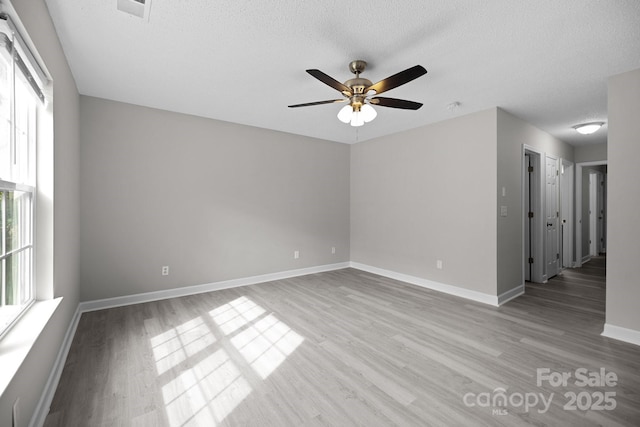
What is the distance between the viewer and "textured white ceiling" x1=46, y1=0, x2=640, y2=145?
180 centimetres

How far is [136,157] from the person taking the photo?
3443 mm

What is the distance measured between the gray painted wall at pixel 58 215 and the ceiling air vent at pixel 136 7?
43 centimetres

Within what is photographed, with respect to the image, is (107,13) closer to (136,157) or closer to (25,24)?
(25,24)

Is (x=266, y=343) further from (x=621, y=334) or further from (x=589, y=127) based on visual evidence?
(x=589, y=127)

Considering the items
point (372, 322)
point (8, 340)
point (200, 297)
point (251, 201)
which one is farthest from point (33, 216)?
point (372, 322)

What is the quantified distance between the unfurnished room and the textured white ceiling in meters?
0.02

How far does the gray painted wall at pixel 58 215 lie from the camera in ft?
4.53

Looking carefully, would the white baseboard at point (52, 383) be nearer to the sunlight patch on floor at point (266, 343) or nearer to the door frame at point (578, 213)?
the sunlight patch on floor at point (266, 343)

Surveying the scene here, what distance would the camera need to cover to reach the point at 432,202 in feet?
13.8

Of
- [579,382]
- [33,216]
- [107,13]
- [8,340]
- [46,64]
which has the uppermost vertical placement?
[107,13]

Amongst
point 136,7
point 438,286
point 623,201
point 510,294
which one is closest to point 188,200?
point 136,7

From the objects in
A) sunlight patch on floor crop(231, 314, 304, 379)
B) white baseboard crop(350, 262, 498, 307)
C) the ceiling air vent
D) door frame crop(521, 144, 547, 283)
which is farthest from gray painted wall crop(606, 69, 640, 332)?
the ceiling air vent

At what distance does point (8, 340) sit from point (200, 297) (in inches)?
93.1

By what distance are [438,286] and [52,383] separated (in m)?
4.14
